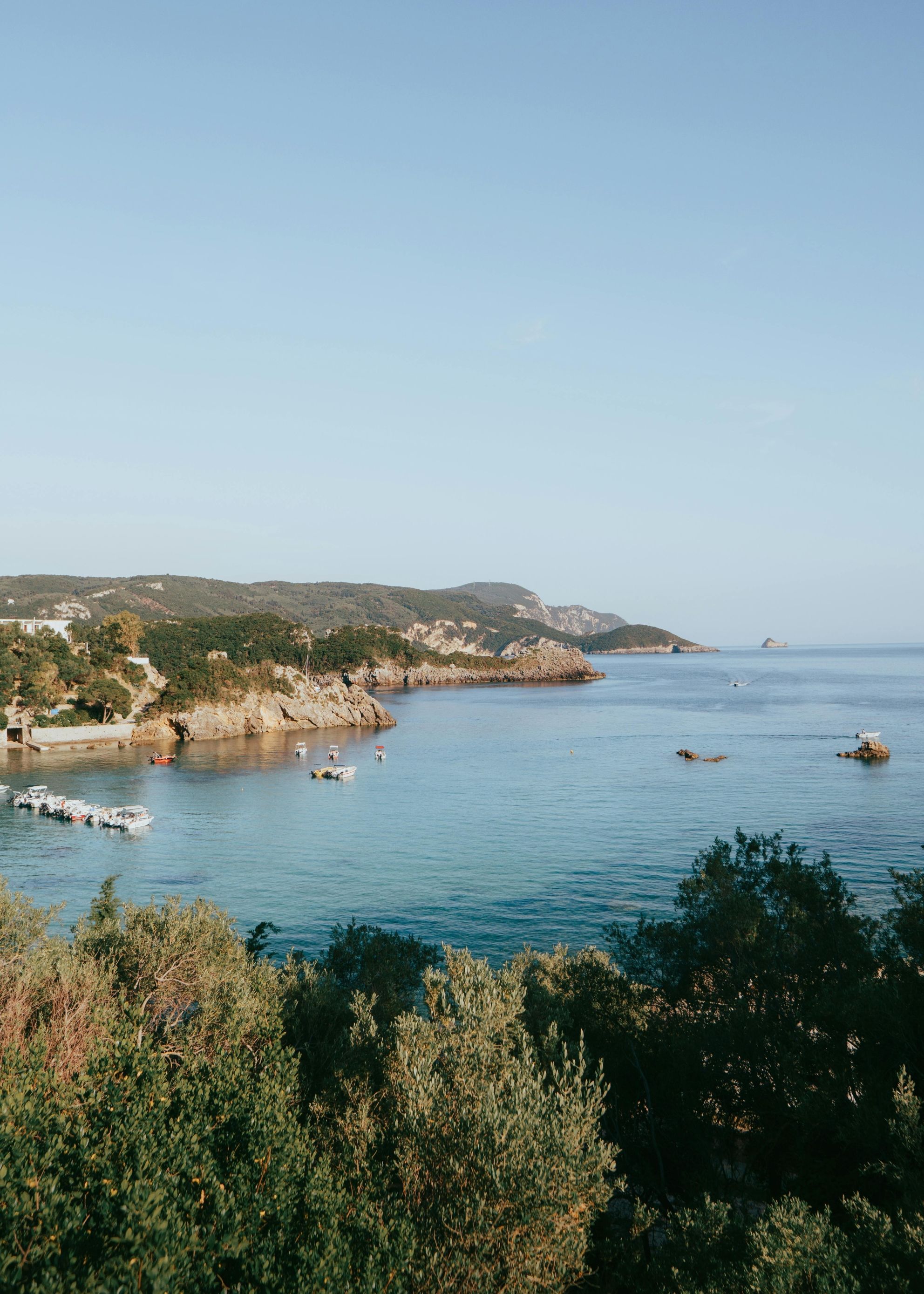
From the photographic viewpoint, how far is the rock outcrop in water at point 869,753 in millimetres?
84875

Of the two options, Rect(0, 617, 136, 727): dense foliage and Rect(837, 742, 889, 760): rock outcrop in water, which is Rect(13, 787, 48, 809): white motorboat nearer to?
Rect(0, 617, 136, 727): dense foliage

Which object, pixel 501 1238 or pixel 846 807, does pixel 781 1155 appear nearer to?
pixel 501 1238

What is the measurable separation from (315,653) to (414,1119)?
174 metres

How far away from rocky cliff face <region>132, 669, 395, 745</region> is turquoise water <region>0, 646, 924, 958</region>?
4834 millimetres

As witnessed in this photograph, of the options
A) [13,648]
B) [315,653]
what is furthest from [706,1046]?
[315,653]

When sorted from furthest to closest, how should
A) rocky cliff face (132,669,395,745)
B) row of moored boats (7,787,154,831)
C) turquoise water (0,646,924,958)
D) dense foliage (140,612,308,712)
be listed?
dense foliage (140,612,308,712) → rocky cliff face (132,669,395,745) → row of moored boats (7,787,154,831) → turquoise water (0,646,924,958)

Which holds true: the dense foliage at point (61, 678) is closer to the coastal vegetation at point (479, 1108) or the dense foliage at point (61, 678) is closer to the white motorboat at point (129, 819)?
the white motorboat at point (129, 819)

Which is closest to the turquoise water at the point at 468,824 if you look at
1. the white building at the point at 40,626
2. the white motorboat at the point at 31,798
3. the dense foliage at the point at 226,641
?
the white motorboat at the point at 31,798

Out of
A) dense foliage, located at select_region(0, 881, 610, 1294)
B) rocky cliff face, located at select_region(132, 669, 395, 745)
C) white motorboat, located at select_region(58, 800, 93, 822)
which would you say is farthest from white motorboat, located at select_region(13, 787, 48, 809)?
dense foliage, located at select_region(0, 881, 610, 1294)

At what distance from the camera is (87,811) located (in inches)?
2426

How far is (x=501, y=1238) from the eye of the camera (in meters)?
11.4

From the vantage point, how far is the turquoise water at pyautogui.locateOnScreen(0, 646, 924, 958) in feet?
142

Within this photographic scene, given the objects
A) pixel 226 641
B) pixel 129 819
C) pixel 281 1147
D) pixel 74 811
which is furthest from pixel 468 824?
pixel 226 641

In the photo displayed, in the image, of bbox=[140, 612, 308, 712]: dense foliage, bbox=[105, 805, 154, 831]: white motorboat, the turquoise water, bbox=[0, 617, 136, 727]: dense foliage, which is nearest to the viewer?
the turquoise water
